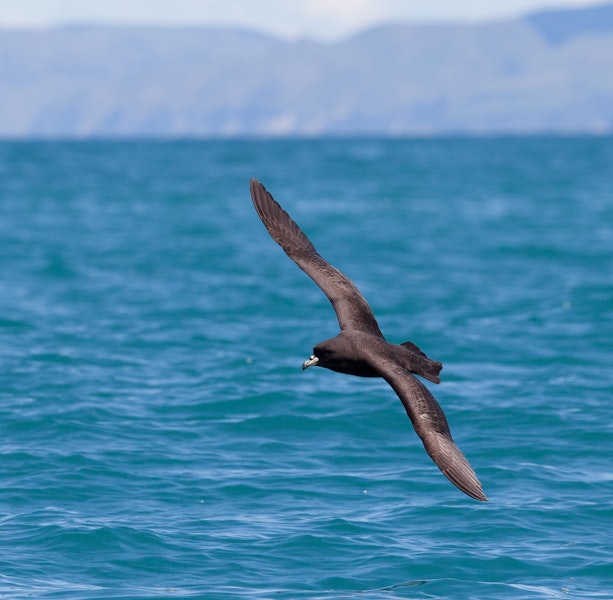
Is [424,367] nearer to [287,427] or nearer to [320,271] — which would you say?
[320,271]

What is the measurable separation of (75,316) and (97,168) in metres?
71.2

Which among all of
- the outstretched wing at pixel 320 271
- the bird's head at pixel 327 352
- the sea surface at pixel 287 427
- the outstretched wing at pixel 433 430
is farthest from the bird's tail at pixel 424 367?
the sea surface at pixel 287 427

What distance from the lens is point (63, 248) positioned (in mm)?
37844

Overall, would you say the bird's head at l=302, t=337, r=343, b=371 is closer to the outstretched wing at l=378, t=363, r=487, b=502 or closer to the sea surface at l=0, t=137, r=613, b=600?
the outstretched wing at l=378, t=363, r=487, b=502

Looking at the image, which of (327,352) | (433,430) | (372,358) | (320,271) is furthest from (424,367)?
(320,271)

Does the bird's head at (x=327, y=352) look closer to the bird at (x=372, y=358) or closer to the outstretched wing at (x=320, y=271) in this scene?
the bird at (x=372, y=358)

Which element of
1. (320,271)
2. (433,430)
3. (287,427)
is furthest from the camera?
(287,427)

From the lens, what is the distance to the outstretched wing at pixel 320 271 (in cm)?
1343

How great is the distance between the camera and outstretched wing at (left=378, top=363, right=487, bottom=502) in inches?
404

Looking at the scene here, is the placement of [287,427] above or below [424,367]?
above

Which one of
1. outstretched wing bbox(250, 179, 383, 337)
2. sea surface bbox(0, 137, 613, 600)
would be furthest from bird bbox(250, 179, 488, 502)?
sea surface bbox(0, 137, 613, 600)

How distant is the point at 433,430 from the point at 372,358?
1411 millimetres

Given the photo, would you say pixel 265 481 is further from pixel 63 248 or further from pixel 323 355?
pixel 63 248

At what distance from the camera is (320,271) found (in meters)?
14.1
